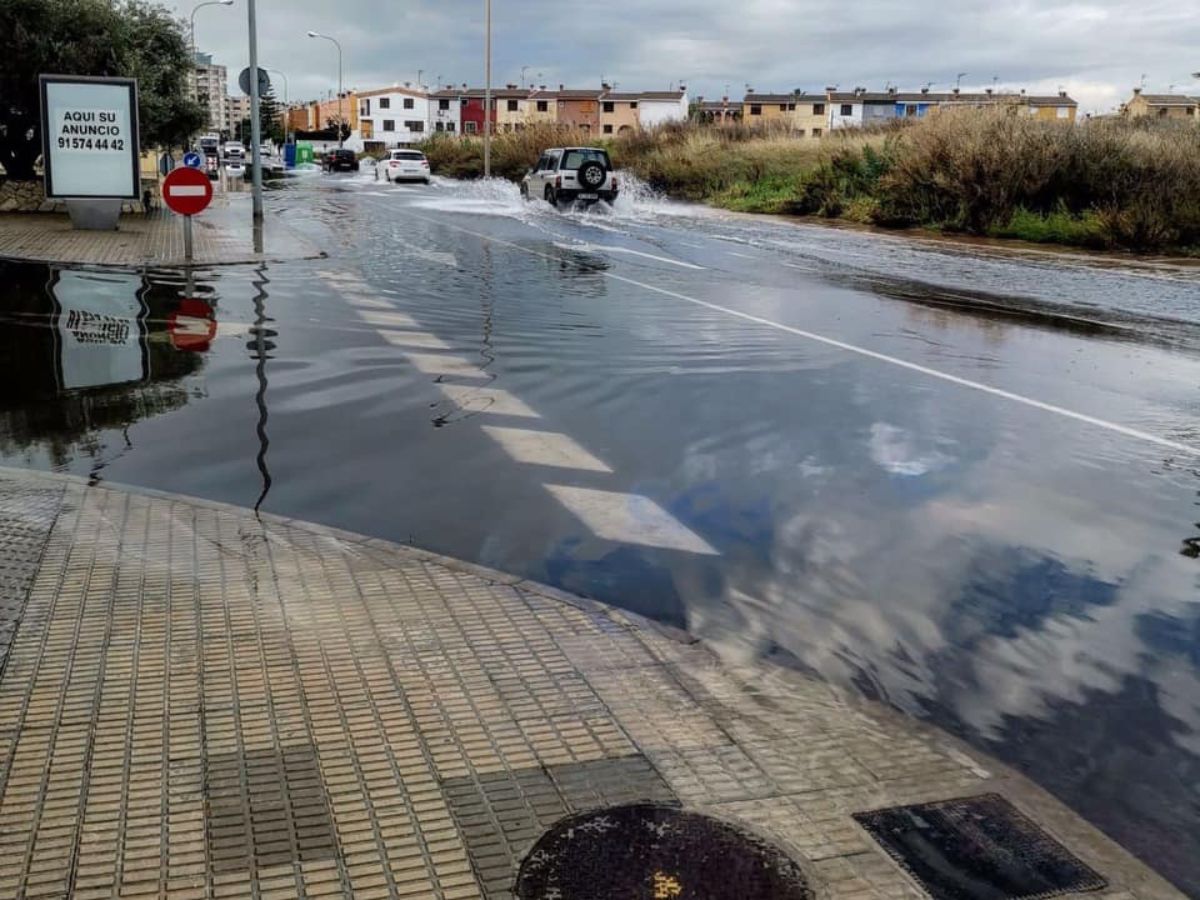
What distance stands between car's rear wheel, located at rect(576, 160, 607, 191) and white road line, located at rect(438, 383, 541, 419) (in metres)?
26.9

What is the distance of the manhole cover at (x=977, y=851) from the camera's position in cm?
311

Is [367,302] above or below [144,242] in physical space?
below

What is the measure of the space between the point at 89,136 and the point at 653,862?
69.5 ft

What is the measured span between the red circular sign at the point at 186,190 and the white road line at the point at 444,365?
269 inches

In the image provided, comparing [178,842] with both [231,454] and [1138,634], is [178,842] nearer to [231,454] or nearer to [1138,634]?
[1138,634]

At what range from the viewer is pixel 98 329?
11812 millimetres

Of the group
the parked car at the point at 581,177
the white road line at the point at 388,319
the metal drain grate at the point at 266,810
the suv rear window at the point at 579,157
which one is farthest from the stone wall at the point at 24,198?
the metal drain grate at the point at 266,810

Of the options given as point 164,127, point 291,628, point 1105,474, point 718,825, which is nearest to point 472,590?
point 291,628

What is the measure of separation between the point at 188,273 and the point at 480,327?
246 inches

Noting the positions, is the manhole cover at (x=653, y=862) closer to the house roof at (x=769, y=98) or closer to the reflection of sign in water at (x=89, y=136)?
the reflection of sign in water at (x=89, y=136)

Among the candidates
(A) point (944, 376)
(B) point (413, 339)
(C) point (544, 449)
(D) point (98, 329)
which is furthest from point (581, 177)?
(C) point (544, 449)

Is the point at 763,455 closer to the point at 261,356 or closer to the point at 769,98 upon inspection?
the point at 261,356

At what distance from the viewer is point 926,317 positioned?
14.3 meters

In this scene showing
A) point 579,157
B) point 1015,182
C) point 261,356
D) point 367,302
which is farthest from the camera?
point 579,157
